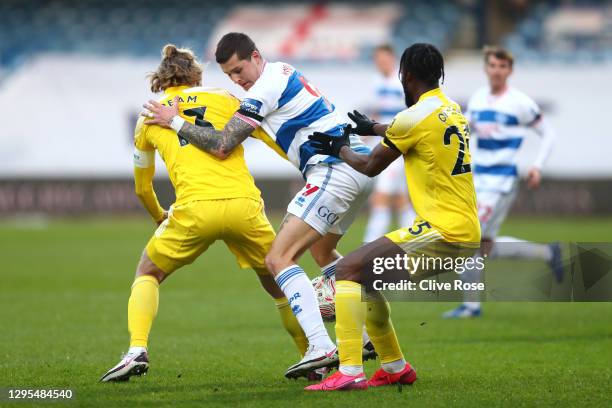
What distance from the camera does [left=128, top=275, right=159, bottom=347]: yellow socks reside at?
6328 mm

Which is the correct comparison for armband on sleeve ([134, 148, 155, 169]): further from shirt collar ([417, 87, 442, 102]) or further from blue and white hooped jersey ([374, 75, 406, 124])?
blue and white hooped jersey ([374, 75, 406, 124])

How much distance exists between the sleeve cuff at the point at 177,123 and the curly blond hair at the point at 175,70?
37 cm

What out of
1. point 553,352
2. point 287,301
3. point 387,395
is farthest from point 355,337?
point 553,352

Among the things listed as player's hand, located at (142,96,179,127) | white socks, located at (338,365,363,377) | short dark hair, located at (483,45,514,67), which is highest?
short dark hair, located at (483,45,514,67)

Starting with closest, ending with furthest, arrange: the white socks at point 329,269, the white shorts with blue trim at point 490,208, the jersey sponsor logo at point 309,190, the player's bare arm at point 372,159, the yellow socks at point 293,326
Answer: the player's bare arm at point 372,159 < the jersey sponsor logo at point 309,190 < the yellow socks at point 293,326 < the white socks at point 329,269 < the white shorts with blue trim at point 490,208

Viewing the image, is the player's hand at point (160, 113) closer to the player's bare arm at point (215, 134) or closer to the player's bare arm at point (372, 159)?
the player's bare arm at point (215, 134)

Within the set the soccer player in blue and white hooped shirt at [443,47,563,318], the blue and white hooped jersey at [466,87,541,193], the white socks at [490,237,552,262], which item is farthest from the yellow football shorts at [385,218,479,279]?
the blue and white hooped jersey at [466,87,541,193]

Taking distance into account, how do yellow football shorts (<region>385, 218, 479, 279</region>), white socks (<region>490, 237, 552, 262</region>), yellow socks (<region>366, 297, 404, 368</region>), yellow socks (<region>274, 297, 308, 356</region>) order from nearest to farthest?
yellow football shorts (<region>385, 218, 479, 279</region>), yellow socks (<region>366, 297, 404, 368</region>), yellow socks (<region>274, 297, 308, 356</region>), white socks (<region>490, 237, 552, 262</region>)

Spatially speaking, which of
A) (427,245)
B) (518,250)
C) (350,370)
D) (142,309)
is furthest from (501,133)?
(142,309)

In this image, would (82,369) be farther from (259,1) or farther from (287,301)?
(259,1)

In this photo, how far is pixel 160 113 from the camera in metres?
6.52

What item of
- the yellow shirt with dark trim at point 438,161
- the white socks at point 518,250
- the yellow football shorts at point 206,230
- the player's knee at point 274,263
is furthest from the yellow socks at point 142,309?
the white socks at point 518,250

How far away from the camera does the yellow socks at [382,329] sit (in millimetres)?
6066

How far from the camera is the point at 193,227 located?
634cm
